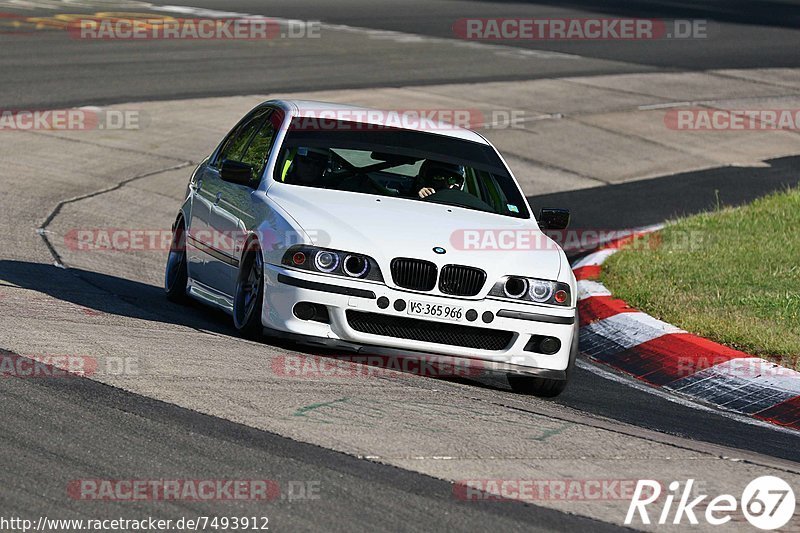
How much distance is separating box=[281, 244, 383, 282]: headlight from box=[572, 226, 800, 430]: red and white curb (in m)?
2.24

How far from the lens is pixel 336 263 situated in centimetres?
791

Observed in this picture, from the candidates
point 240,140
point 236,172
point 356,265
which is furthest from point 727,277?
point 356,265

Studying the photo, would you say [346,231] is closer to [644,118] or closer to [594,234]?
[594,234]

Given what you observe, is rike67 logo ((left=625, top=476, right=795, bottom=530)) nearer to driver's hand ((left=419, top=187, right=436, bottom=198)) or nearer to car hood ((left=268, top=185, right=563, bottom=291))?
car hood ((left=268, top=185, right=563, bottom=291))

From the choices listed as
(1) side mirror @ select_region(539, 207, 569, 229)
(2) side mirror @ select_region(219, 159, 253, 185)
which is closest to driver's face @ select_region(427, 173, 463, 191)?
(1) side mirror @ select_region(539, 207, 569, 229)

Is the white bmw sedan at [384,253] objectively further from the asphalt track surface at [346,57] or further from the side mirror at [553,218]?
the asphalt track surface at [346,57]

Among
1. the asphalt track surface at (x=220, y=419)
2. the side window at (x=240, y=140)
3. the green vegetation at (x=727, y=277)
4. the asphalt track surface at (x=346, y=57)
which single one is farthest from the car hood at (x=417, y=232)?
the asphalt track surface at (x=346, y=57)

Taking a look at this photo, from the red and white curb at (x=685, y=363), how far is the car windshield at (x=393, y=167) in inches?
50.0

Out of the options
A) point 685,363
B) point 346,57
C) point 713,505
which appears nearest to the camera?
point 713,505

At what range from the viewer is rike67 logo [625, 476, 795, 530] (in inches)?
218

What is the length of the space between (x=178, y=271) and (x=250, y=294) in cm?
180

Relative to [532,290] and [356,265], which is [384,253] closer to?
[356,265]

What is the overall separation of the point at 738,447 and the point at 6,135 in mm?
11528

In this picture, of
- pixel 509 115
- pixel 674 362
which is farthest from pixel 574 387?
pixel 509 115
